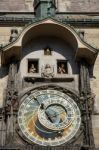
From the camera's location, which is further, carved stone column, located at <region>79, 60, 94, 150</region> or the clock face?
the clock face

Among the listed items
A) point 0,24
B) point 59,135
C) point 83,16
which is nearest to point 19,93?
point 59,135

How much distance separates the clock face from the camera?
9.02m

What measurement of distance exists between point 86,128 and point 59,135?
0.52 metres

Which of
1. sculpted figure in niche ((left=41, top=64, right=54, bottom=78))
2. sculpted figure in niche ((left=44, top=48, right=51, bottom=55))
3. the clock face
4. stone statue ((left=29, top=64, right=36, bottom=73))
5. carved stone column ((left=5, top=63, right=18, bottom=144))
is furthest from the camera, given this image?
sculpted figure in niche ((left=44, top=48, right=51, bottom=55))

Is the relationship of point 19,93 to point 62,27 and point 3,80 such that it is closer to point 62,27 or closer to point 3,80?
point 3,80

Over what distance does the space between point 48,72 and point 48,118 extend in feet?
3.70

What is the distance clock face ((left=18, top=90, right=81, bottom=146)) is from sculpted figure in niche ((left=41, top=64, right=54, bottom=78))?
38 centimetres

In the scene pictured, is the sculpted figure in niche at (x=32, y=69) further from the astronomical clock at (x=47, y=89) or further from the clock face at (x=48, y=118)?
the clock face at (x=48, y=118)

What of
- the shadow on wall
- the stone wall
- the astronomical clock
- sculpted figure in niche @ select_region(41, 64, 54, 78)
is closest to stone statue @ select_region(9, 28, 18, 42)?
the astronomical clock

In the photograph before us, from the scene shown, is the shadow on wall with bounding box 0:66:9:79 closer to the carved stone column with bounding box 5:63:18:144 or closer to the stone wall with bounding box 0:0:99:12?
the carved stone column with bounding box 5:63:18:144

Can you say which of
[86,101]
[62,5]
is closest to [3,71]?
[86,101]

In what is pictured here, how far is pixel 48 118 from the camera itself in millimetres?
9195

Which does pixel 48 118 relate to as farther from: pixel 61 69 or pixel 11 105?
pixel 61 69

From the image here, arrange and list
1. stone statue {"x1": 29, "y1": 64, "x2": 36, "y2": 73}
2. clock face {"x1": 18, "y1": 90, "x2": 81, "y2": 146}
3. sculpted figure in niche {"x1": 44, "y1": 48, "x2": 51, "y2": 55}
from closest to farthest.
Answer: clock face {"x1": 18, "y1": 90, "x2": 81, "y2": 146}, stone statue {"x1": 29, "y1": 64, "x2": 36, "y2": 73}, sculpted figure in niche {"x1": 44, "y1": 48, "x2": 51, "y2": 55}
